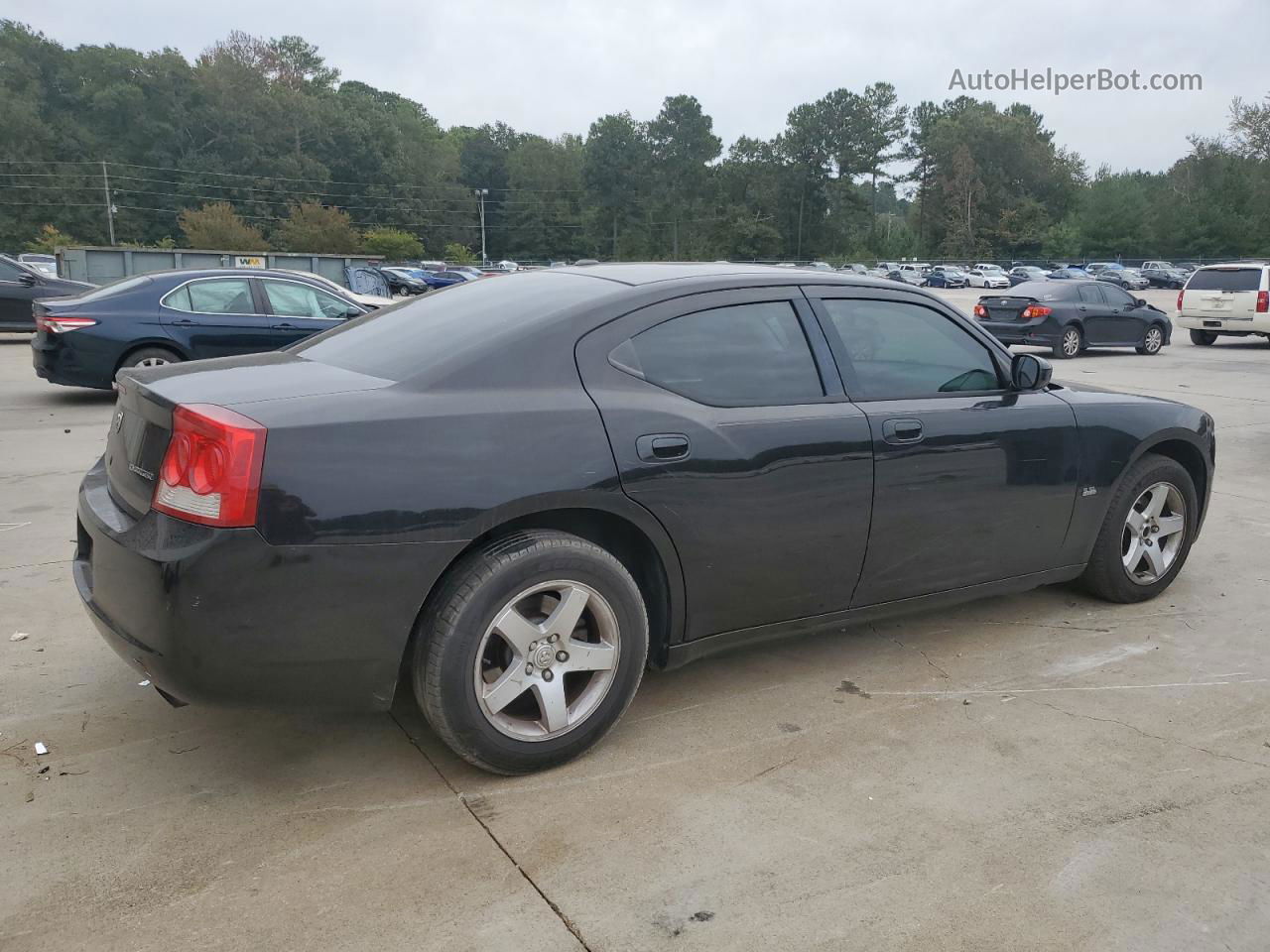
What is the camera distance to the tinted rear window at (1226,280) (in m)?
19.8

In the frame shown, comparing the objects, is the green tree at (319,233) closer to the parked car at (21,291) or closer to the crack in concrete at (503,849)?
the parked car at (21,291)

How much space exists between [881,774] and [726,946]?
1008 millimetres

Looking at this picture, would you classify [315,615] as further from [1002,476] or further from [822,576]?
[1002,476]

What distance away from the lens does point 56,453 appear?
7934mm

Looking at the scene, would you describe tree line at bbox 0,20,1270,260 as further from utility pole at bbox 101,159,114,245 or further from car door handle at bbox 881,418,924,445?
car door handle at bbox 881,418,924,445

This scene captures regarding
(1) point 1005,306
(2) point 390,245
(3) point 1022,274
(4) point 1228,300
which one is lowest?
(1) point 1005,306

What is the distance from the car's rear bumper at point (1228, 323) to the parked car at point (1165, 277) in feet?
163

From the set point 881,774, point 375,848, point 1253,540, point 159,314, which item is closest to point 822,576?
point 881,774

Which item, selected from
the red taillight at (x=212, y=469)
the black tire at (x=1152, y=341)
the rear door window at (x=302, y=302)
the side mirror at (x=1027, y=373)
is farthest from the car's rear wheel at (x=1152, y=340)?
the red taillight at (x=212, y=469)

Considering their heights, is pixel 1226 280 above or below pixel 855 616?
above

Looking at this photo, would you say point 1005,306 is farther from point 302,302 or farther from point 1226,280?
point 302,302

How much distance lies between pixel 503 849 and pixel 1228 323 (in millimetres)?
21651

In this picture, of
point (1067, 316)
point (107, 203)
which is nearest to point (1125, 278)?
point (1067, 316)

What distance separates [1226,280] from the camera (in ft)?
66.6
